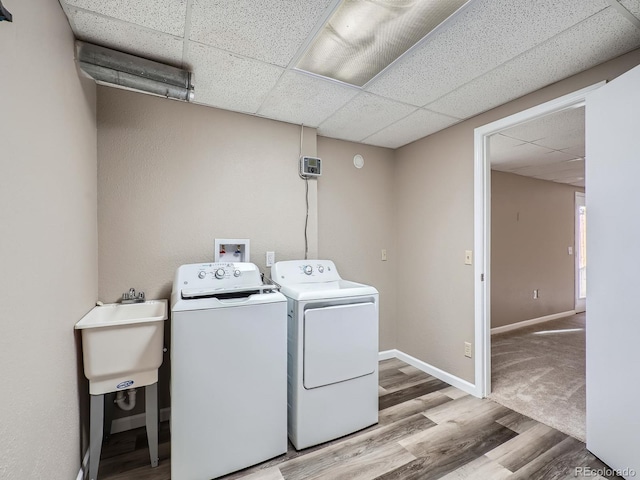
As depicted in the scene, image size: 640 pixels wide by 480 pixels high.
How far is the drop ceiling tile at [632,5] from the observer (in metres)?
1.25

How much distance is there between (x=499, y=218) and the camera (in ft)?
13.3

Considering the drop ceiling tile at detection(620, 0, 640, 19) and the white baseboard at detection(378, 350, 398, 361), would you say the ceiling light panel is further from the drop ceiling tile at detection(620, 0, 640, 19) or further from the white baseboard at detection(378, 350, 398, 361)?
the white baseboard at detection(378, 350, 398, 361)

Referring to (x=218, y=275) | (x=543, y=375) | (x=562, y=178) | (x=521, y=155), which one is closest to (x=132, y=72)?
(x=218, y=275)

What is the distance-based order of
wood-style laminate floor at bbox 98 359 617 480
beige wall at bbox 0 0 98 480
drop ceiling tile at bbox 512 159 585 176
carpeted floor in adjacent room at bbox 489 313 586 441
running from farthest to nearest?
1. drop ceiling tile at bbox 512 159 585 176
2. carpeted floor in adjacent room at bbox 489 313 586 441
3. wood-style laminate floor at bbox 98 359 617 480
4. beige wall at bbox 0 0 98 480

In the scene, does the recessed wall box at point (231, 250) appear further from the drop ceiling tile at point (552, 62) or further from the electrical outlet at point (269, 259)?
the drop ceiling tile at point (552, 62)

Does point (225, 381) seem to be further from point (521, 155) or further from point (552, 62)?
point (521, 155)

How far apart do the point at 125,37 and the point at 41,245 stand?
1119 millimetres

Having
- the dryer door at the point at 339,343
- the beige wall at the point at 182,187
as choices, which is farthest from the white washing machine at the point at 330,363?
the beige wall at the point at 182,187

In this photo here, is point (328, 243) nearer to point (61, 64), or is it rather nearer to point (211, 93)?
point (211, 93)

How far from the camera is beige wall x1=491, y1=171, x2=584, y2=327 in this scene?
159 inches

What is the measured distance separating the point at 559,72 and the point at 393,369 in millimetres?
2664

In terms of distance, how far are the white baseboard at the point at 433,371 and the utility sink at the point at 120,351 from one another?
7.46ft

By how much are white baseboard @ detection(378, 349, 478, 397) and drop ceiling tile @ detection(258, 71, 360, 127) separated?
2446 millimetres

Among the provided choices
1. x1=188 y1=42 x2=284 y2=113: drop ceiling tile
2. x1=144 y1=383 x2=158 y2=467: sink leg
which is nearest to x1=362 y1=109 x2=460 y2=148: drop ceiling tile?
x1=188 y1=42 x2=284 y2=113: drop ceiling tile
